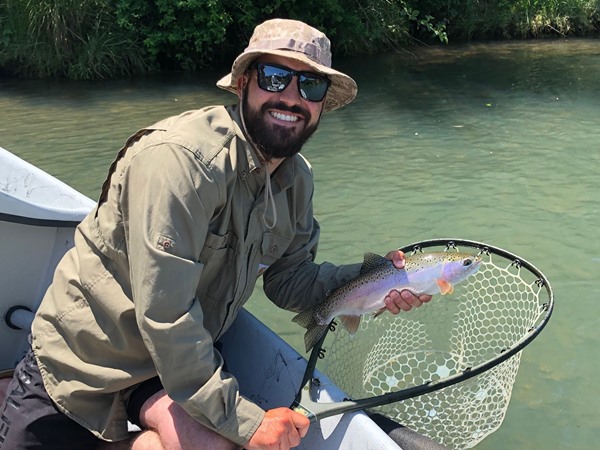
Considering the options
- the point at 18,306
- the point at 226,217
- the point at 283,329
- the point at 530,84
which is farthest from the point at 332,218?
the point at 530,84

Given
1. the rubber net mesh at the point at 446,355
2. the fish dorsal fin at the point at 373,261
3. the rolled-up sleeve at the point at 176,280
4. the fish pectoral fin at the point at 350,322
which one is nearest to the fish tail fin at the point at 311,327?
the fish pectoral fin at the point at 350,322

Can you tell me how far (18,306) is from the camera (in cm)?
335

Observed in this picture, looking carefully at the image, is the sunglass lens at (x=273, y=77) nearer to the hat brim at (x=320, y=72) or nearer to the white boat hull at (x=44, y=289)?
the hat brim at (x=320, y=72)

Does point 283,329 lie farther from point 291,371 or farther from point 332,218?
point 332,218

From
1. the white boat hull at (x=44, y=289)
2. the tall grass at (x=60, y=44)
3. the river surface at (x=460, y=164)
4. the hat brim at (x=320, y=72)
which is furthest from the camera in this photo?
the tall grass at (x=60, y=44)

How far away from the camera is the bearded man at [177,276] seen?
210cm

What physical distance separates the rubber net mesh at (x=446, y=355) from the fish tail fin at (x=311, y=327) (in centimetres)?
20

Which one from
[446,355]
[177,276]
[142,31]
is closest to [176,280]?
[177,276]

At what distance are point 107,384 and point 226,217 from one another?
0.70m

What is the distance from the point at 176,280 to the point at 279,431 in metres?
0.60

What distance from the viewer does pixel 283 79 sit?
2.41 metres

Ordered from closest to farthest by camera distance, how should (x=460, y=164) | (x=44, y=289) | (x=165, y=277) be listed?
1. (x=165, y=277)
2. (x=44, y=289)
3. (x=460, y=164)

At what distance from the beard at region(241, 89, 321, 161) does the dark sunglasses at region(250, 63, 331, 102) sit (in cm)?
6

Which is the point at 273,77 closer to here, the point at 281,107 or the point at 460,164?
the point at 281,107
